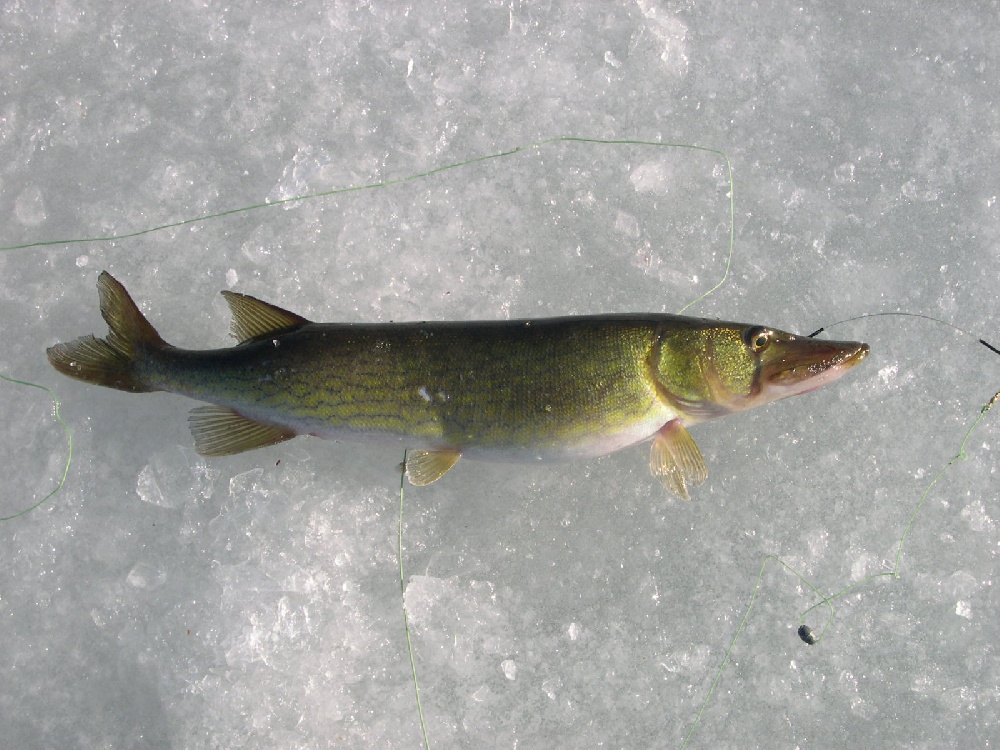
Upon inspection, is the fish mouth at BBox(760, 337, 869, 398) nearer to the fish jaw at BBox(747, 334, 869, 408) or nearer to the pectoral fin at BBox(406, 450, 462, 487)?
the fish jaw at BBox(747, 334, 869, 408)

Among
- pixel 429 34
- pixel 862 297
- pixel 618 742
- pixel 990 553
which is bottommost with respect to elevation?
pixel 618 742

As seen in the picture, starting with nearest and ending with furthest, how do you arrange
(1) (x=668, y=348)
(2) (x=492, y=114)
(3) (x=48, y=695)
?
(1) (x=668, y=348)
(3) (x=48, y=695)
(2) (x=492, y=114)

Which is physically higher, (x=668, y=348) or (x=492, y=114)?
(x=492, y=114)

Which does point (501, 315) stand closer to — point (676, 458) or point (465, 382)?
point (465, 382)

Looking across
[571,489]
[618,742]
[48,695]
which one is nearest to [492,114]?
[571,489]

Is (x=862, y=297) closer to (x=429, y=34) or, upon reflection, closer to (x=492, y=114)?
(x=492, y=114)

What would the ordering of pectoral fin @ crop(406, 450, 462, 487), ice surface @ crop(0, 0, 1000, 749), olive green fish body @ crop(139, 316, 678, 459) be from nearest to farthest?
olive green fish body @ crop(139, 316, 678, 459), pectoral fin @ crop(406, 450, 462, 487), ice surface @ crop(0, 0, 1000, 749)

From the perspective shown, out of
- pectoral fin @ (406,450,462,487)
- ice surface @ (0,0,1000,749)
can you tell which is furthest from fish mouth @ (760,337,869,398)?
pectoral fin @ (406,450,462,487)
